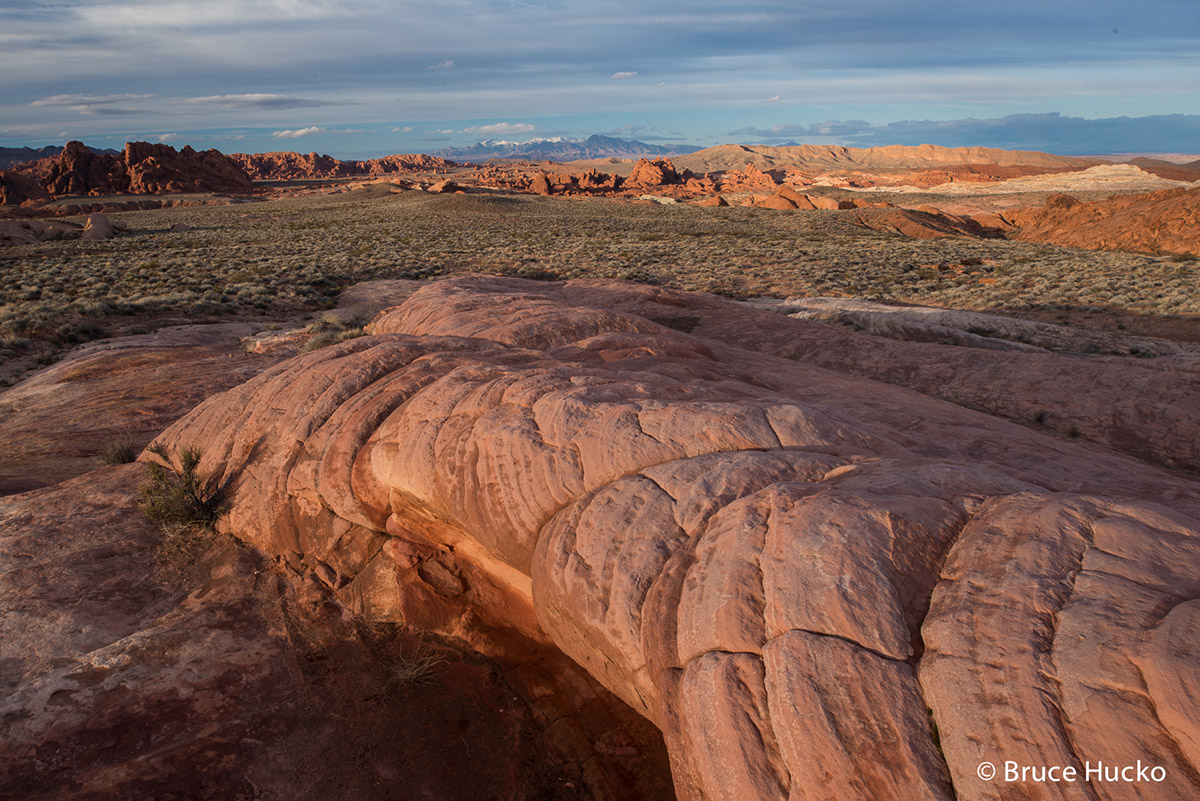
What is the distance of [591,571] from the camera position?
14.7 feet

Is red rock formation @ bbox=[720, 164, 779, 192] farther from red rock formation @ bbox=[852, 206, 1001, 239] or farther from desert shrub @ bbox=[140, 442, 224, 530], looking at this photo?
desert shrub @ bbox=[140, 442, 224, 530]

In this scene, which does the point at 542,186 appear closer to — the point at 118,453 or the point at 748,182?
the point at 748,182

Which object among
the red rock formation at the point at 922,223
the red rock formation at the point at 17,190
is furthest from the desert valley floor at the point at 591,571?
the red rock formation at the point at 17,190

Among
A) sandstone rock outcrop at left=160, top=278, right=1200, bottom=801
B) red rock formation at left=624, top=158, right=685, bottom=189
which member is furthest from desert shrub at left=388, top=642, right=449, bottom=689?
red rock formation at left=624, top=158, right=685, bottom=189

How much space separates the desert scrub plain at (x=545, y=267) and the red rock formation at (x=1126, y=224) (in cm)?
385

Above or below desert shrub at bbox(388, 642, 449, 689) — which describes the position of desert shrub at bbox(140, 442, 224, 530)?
above

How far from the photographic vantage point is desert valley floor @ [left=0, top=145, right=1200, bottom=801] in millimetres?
3023

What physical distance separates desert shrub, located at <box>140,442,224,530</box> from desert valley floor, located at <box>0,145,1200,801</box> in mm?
50

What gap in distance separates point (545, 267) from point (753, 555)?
30.6 meters

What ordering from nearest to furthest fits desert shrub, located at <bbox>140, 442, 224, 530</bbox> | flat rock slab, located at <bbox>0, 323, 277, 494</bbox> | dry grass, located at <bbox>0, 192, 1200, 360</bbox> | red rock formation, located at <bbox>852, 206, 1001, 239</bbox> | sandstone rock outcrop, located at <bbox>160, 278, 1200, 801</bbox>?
sandstone rock outcrop, located at <bbox>160, 278, 1200, 801</bbox>
desert shrub, located at <bbox>140, 442, 224, 530</bbox>
flat rock slab, located at <bbox>0, 323, 277, 494</bbox>
dry grass, located at <bbox>0, 192, 1200, 360</bbox>
red rock formation, located at <bbox>852, 206, 1001, 239</bbox>

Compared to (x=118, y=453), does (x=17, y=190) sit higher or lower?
higher

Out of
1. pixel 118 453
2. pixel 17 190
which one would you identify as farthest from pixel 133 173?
pixel 118 453

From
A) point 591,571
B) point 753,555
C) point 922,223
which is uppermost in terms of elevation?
point 922,223

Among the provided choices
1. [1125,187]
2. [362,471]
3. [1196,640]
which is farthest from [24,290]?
[1125,187]
